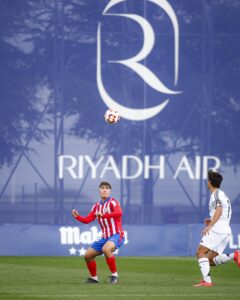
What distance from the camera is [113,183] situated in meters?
23.9

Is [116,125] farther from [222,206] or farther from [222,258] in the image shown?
[222,206]

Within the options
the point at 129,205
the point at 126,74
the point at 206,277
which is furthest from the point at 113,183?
the point at 206,277

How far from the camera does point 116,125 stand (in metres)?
24.1

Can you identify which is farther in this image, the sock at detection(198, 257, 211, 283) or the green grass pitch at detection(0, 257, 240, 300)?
the sock at detection(198, 257, 211, 283)

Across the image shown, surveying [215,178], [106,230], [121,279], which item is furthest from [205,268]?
[121,279]

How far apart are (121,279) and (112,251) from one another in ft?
3.31

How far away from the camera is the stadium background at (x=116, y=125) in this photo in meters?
23.6

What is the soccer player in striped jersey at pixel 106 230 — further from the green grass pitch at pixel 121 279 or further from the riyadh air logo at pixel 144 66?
the riyadh air logo at pixel 144 66

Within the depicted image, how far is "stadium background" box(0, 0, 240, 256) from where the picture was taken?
23641 mm

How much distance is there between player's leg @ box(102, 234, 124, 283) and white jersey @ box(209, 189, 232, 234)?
4.82 feet

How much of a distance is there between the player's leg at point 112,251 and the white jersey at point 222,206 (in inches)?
57.9

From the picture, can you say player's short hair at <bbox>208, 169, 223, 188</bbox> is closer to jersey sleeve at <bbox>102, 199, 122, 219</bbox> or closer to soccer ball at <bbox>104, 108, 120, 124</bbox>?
jersey sleeve at <bbox>102, 199, 122, 219</bbox>

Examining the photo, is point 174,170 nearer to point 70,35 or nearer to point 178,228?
point 178,228

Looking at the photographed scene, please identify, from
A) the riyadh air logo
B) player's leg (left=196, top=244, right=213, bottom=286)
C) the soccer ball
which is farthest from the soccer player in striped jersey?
the riyadh air logo
